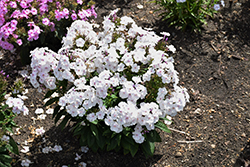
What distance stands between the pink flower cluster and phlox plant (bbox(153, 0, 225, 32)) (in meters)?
1.38

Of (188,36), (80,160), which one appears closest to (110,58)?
(80,160)

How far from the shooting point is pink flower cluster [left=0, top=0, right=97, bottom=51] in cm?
447

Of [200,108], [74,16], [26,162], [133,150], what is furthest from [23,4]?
[200,108]

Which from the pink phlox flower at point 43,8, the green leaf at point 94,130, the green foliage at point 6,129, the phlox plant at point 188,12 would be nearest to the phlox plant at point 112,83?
the green leaf at point 94,130

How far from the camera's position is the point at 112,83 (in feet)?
9.83

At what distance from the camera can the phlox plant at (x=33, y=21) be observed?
4500 millimetres

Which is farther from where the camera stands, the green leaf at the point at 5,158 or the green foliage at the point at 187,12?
the green foliage at the point at 187,12

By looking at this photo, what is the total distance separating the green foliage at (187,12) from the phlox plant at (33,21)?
4.52ft

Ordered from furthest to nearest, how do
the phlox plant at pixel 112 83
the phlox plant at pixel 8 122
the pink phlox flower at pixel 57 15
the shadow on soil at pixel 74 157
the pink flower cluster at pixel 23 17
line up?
the pink phlox flower at pixel 57 15
the pink flower cluster at pixel 23 17
the shadow on soil at pixel 74 157
the phlox plant at pixel 8 122
the phlox plant at pixel 112 83

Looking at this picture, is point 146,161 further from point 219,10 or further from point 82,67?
point 219,10

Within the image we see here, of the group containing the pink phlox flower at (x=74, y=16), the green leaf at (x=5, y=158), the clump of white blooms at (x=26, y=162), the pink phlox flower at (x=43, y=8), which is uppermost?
the pink phlox flower at (x=43, y=8)

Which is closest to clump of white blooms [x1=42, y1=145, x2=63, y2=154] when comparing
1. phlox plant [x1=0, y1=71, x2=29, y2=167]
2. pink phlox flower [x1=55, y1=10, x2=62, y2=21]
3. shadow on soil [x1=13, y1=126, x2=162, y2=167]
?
shadow on soil [x1=13, y1=126, x2=162, y2=167]

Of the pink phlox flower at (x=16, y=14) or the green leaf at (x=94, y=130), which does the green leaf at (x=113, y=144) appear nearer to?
the green leaf at (x=94, y=130)

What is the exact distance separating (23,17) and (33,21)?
158mm
